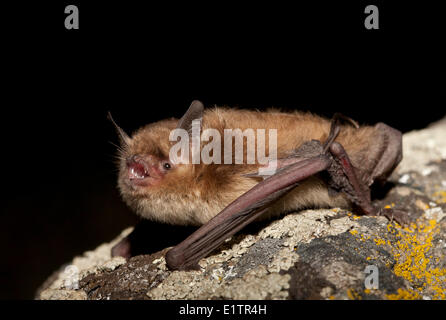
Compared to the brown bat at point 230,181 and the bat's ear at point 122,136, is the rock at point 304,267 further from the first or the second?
the bat's ear at point 122,136

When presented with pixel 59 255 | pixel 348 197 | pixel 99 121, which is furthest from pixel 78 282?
pixel 99 121

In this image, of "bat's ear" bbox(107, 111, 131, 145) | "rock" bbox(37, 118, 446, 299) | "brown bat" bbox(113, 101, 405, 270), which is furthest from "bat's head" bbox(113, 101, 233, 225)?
"rock" bbox(37, 118, 446, 299)

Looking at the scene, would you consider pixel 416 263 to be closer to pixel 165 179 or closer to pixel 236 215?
pixel 236 215

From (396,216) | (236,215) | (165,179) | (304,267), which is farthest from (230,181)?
(396,216)

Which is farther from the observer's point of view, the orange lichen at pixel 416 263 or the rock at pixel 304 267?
the orange lichen at pixel 416 263

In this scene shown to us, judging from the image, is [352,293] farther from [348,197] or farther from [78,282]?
[78,282]

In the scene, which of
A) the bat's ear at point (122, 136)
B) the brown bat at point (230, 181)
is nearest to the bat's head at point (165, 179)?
the brown bat at point (230, 181)
